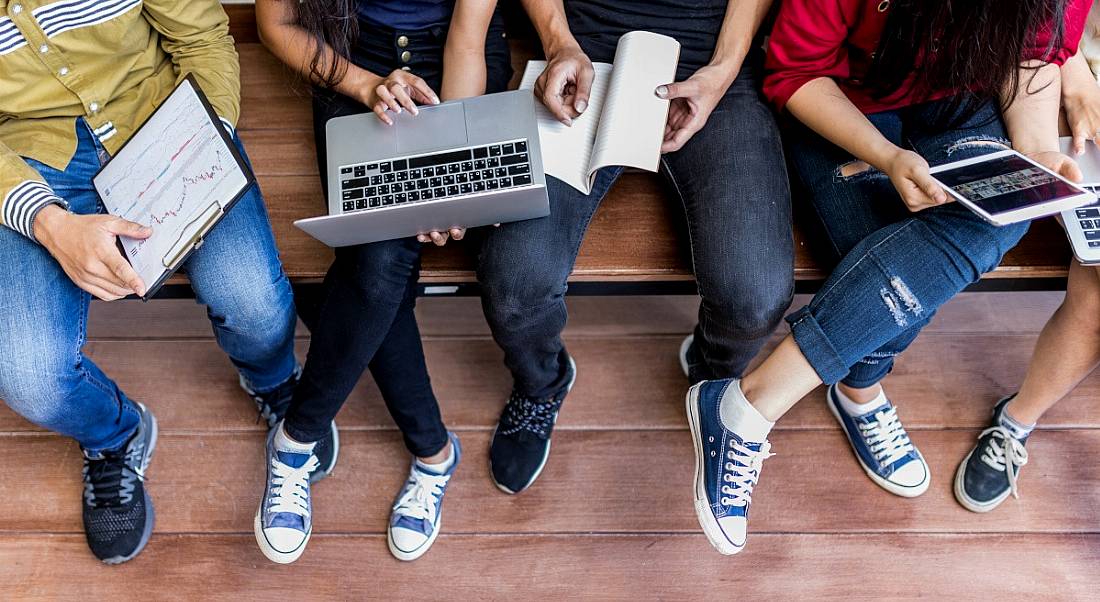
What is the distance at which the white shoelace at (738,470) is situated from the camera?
118 cm

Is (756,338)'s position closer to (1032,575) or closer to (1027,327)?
(1032,575)

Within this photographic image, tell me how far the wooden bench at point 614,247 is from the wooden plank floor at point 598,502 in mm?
279

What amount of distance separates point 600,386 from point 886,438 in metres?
0.51

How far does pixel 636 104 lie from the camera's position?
3.78 feet

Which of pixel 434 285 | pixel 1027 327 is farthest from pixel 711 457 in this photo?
pixel 1027 327

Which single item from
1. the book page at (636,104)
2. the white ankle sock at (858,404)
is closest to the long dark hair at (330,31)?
the book page at (636,104)

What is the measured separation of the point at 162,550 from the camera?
134 cm

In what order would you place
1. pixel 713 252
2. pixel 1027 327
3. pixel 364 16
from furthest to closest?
pixel 1027 327 < pixel 364 16 < pixel 713 252

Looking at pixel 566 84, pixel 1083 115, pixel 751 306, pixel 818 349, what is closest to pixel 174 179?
pixel 566 84

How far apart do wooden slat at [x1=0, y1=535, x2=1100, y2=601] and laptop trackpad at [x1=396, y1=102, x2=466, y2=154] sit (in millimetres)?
662

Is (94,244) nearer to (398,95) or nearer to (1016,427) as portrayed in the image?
(398,95)

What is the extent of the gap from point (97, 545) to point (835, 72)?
1.40 m

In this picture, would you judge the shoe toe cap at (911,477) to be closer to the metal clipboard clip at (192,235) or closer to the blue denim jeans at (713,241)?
the blue denim jeans at (713,241)

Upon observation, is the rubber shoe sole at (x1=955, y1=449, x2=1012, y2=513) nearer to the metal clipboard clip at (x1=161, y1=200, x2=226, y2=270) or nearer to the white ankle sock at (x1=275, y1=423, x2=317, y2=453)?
the white ankle sock at (x1=275, y1=423, x2=317, y2=453)
